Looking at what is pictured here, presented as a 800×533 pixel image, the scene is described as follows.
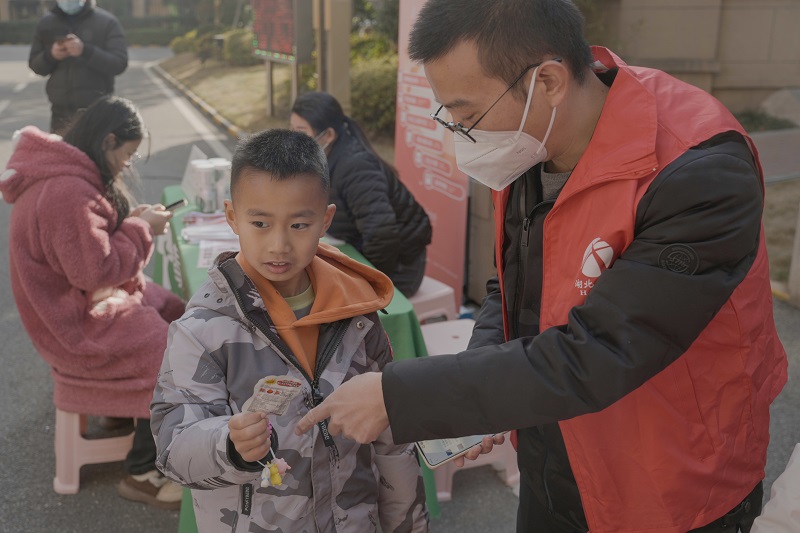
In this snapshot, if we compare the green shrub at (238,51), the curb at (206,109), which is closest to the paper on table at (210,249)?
the curb at (206,109)

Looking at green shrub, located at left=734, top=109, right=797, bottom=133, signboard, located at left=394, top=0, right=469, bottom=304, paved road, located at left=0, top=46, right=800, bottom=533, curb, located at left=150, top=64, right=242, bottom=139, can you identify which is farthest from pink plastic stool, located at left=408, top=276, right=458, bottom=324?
green shrub, located at left=734, top=109, right=797, bottom=133

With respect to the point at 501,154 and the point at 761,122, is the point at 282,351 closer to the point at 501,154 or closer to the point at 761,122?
the point at 501,154

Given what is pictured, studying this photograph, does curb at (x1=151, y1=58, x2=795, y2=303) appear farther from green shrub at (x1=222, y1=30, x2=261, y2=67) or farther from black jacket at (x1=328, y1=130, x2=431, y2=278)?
black jacket at (x1=328, y1=130, x2=431, y2=278)

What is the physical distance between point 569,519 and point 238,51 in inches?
870

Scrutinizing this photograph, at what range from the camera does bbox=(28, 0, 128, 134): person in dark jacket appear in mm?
6527

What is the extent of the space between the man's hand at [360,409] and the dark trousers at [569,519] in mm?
576

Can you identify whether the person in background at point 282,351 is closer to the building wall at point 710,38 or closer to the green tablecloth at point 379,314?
the green tablecloth at point 379,314

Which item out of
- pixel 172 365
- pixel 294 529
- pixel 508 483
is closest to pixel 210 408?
pixel 172 365

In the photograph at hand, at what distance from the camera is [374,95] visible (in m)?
11.4

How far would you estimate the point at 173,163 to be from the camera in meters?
10.6

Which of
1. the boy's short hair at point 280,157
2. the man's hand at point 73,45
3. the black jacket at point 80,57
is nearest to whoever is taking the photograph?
the boy's short hair at point 280,157

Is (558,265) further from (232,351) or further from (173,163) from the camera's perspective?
(173,163)

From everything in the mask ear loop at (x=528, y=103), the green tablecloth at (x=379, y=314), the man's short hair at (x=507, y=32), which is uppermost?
the man's short hair at (x=507, y=32)

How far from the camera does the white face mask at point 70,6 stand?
6481 millimetres
